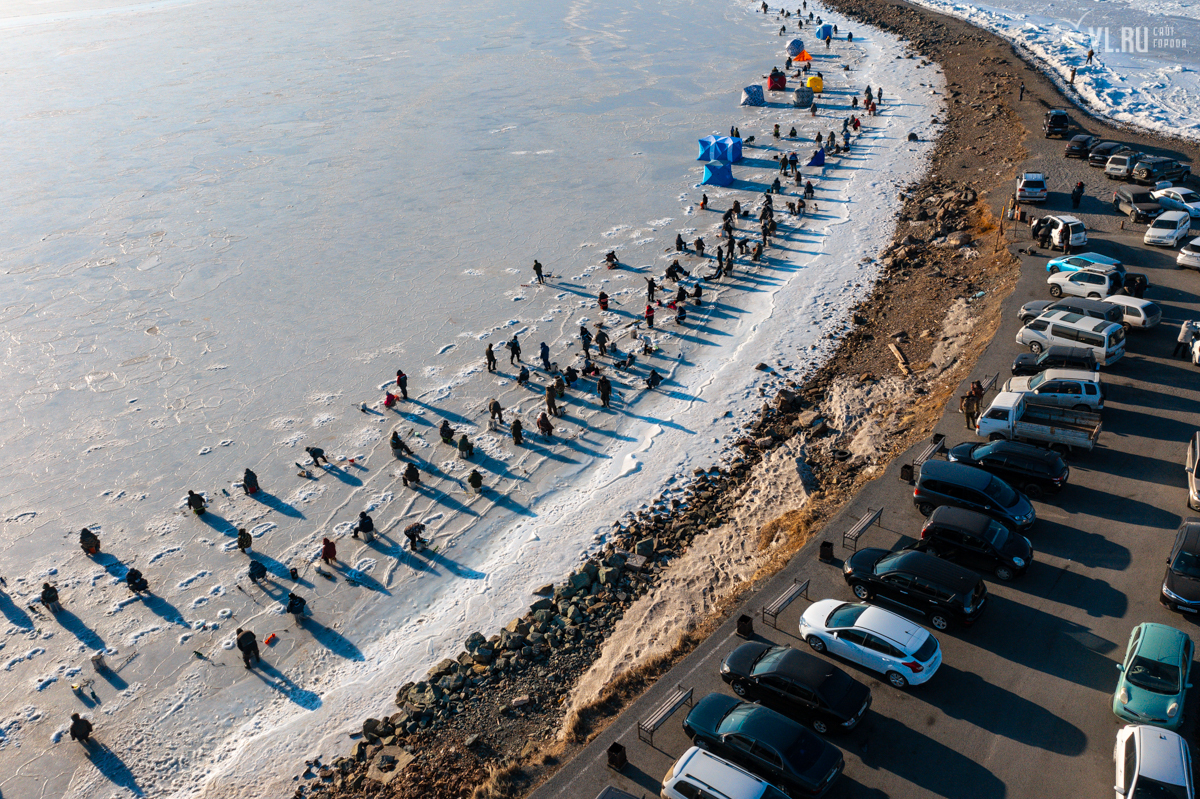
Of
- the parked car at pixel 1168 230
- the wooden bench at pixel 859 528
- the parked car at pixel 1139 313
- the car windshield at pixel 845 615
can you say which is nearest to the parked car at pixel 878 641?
the car windshield at pixel 845 615

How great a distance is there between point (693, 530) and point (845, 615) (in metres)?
6.09

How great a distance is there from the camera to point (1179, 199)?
1196 inches

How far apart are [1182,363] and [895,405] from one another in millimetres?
7579

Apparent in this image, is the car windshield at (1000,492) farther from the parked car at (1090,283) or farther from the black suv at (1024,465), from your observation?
the parked car at (1090,283)

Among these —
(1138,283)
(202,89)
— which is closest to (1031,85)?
(1138,283)

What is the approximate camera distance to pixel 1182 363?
72.0ft

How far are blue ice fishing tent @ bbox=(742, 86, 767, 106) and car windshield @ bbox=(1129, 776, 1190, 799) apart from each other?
1929 inches

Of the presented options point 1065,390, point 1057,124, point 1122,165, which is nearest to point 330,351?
point 1065,390

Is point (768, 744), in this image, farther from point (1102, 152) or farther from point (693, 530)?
point (1102, 152)

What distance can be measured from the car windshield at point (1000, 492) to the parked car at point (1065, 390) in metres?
3.55

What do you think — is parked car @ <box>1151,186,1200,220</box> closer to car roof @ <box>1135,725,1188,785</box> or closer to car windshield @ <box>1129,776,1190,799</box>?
car roof @ <box>1135,725,1188,785</box>

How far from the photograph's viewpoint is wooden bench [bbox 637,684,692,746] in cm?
1321

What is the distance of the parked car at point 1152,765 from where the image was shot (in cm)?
1089

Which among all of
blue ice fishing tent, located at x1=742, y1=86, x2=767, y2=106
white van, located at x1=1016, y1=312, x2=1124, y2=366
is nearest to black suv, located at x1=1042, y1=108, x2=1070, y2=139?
blue ice fishing tent, located at x1=742, y1=86, x2=767, y2=106
